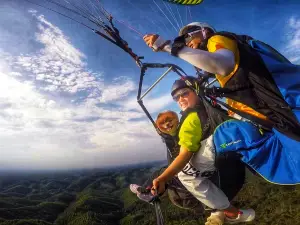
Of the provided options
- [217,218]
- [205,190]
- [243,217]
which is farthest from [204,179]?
[243,217]

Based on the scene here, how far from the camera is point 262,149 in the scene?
9.73ft

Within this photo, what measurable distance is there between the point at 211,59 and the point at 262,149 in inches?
54.8

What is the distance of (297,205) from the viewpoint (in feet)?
294

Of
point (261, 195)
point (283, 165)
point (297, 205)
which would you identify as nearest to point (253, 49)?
point (283, 165)

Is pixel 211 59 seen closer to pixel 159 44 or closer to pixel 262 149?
pixel 159 44

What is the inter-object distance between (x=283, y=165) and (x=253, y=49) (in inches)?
52.2

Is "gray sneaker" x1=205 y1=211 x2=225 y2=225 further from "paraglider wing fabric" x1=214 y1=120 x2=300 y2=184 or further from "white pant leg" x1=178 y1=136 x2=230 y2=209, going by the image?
"paraglider wing fabric" x1=214 y1=120 x2=300 y2=184

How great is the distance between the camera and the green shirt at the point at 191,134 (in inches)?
124

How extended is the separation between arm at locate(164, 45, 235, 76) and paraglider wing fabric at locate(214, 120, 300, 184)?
94 centimetres

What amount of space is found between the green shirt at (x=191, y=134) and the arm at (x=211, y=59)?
104cm

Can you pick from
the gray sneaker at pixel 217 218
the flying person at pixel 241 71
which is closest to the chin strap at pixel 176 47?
the flying person at pixel 241 71

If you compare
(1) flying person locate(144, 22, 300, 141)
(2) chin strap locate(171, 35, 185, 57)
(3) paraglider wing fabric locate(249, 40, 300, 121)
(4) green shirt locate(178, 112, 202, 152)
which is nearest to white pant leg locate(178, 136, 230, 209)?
(4) green shirt locate(178, 112, 202, 152)

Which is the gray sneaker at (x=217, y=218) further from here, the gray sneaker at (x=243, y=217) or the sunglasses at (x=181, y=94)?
the sunglasses at (x=181, y=94)

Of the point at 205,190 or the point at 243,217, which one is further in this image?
the point at 243,217
